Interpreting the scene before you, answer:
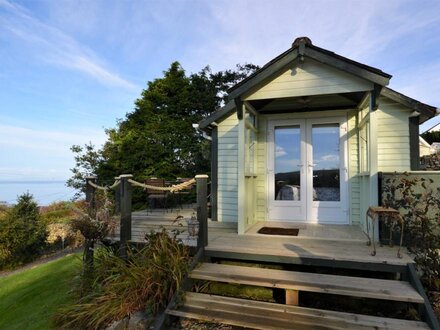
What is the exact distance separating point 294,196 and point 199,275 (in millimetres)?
3396

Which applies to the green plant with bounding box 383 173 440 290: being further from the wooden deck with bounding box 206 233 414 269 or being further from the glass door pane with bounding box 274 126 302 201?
the glass door pane with bounding box 274 126 302 201

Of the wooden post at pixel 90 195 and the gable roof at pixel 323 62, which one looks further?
the wooden post at pixel 90 195

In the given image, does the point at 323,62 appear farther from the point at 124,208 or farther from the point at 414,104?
the point at 124,208

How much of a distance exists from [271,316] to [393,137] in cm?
457

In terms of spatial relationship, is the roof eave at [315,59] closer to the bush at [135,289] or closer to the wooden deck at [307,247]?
the wooden deck at [307,247]

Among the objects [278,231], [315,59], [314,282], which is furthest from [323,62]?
[314,282]

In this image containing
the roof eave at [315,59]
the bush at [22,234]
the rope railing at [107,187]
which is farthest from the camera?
the bush at [22,234]

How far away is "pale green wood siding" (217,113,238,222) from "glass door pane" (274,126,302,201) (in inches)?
39.7

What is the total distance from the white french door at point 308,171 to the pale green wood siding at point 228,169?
0.88 metres

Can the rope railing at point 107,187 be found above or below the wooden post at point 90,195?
above

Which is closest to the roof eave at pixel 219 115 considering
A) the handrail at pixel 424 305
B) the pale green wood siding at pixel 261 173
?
the pale green wood siding at pixel 261 173

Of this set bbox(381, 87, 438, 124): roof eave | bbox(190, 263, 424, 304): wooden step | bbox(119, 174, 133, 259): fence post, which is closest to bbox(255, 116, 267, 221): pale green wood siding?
bbox(381, 87, 438, 124): roof eave

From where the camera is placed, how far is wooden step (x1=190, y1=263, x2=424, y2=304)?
2.92 meters

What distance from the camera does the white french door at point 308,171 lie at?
6023 millimetres
